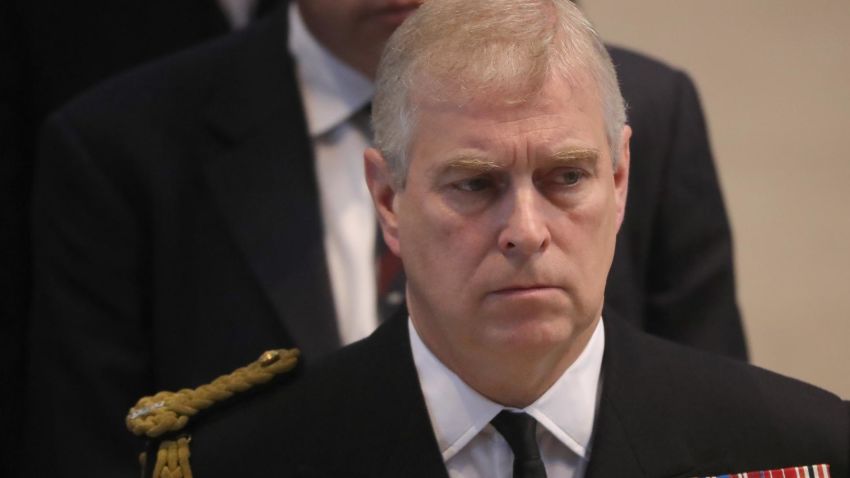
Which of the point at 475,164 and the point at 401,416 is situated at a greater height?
the point at 475,164

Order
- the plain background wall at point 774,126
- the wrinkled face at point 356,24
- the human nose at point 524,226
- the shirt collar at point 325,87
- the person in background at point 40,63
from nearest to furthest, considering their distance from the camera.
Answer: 1. the human nose at point 524,226
2. the wrinkled face at point 356,24
3. the shirt collar at point 325,87
4. the person in background at point 40,63
5. the plain background wall at point 774,126

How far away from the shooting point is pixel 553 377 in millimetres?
2270

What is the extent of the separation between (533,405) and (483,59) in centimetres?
44

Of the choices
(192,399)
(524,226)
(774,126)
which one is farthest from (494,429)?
(774,126)

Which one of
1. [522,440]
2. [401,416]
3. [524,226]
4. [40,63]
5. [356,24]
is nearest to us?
[524,226]

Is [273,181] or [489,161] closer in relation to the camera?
[489,161]

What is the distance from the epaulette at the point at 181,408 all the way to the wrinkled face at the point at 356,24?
0.67m

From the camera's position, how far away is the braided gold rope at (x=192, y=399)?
2359 mm

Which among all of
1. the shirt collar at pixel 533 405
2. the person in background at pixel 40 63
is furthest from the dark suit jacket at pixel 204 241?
the shirt collar at pixel 533 405

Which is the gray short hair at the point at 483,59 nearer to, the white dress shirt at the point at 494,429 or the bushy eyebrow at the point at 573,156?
the bushy eyebrow at the point at 573,156

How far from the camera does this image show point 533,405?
89.0 inches

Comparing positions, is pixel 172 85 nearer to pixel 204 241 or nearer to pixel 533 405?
pixel 204 241

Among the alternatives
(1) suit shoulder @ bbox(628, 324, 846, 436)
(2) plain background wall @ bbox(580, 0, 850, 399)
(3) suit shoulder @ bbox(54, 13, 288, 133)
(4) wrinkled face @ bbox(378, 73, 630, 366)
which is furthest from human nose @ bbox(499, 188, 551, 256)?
(2) plain background wall @ bbox(580, 0, 850, 399)

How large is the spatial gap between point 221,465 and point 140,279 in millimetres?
714
